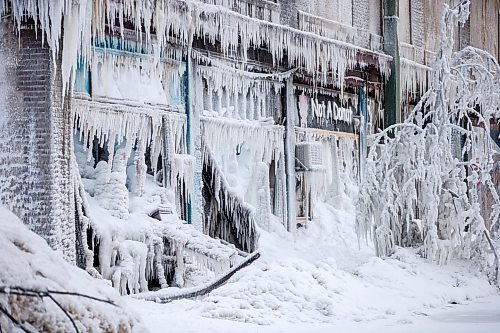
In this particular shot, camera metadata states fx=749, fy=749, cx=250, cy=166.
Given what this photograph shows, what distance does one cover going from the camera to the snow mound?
4141 mm

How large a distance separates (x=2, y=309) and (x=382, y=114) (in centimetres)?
1782

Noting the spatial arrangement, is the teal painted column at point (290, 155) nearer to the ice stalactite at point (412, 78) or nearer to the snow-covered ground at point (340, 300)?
the snow-covered ground at point (340, 300)

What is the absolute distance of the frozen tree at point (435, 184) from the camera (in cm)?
1487

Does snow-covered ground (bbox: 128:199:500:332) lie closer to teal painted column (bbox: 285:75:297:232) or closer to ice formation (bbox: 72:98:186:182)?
teal painted column (bbox: 285:75:297:232)

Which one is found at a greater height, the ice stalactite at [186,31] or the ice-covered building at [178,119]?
the ice stalactite at [186,31]

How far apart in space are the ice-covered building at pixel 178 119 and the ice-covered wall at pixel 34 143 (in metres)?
0.02

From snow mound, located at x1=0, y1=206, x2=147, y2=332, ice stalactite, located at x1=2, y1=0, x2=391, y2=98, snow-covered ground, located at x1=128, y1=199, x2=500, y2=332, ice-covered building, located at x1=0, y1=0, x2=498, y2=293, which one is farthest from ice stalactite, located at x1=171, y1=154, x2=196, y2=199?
snow mound, located at x1=0, y1=206, x2=147, y2=332

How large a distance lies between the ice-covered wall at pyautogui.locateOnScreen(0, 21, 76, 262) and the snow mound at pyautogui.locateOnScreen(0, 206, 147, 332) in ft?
20.6

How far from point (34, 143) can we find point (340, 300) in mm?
5134

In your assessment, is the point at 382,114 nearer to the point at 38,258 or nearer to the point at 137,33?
the point at 137,33

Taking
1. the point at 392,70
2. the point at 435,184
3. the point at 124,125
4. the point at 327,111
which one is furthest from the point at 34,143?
the point at 392,70

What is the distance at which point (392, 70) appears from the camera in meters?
20.2

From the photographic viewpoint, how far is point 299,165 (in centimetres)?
1766

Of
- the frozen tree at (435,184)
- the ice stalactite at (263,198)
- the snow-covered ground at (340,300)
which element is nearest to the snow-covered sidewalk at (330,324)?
the snow-covered ground at (340,300)
